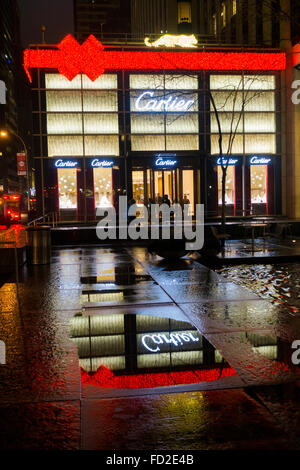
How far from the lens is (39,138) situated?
101 feet

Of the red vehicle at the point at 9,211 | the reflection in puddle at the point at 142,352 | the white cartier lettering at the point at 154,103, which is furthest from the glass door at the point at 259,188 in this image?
the reflection in puddle at the point at 142,352

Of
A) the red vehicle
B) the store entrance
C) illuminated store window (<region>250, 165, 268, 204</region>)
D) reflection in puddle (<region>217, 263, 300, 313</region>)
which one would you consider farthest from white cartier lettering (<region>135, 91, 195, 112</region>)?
reflection in puddle (<region>217, 263, 300, 313</region>)

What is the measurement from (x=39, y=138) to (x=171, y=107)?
8371mm

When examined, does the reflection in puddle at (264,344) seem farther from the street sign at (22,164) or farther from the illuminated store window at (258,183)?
the street sign at (22,164)

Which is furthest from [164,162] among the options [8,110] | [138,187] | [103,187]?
[8,110]

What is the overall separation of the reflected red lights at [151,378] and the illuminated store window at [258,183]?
92.9 feet

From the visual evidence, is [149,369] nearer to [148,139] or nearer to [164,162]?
[164,162]

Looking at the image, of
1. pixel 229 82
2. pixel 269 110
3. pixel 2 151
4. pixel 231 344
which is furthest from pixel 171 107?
pixel 2 151

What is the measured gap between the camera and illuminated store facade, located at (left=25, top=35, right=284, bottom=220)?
30.9m

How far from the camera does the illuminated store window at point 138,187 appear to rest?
31828mm

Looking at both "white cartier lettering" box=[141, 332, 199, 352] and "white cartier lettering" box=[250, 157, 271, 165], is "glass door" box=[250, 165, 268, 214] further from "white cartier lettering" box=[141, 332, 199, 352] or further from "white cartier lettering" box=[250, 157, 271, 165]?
"white cartier lettering" box=[141, 332, 199, 352]

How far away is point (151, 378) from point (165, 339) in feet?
4.71

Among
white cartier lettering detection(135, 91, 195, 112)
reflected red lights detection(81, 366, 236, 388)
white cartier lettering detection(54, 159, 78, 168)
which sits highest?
white cartier lettering detection(135, 91, 195, 112)
